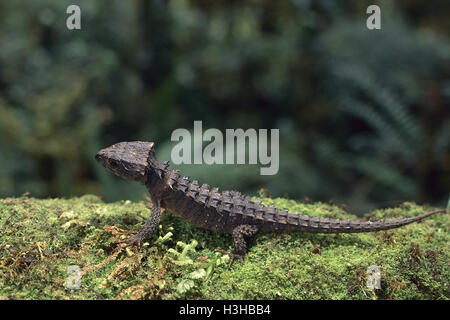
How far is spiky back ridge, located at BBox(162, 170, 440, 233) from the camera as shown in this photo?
14.6 feet

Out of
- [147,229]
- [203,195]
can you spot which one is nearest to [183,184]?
[203,195]

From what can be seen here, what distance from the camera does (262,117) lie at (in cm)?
1171

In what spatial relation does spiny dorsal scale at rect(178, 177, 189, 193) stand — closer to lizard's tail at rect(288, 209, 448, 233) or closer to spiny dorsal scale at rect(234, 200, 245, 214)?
spiny dorsal scale at rect(234, 200, 245, 214)

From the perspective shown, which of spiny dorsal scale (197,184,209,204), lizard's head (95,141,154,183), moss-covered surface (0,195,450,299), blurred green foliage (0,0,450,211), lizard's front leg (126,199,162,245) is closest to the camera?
moss-covered surface (0,195,450,299)

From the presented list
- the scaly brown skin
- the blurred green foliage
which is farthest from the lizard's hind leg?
the blurred green foliage

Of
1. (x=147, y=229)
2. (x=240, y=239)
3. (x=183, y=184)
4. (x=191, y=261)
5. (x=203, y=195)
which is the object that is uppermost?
(x=183, y=184)

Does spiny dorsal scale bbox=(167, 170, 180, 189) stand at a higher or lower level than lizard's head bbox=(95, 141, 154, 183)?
lower

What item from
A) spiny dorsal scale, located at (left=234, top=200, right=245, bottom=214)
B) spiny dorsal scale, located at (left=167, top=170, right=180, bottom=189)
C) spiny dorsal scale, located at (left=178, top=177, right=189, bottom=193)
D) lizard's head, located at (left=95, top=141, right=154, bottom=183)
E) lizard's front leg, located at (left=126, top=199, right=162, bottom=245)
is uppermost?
lizard's head, located at (left=95, top=141, right=154, bottom=183)

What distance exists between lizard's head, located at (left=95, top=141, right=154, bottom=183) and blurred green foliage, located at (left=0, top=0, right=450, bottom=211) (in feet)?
11.2

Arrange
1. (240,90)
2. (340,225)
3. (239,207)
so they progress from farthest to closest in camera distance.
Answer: (240,90) → (239,207) → (340,225)

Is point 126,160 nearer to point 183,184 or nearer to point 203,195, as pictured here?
point 183,184

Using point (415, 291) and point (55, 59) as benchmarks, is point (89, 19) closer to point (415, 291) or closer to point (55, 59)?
point (55, 59)

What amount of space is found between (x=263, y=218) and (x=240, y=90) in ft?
25.3

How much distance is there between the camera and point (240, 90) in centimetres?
1175
